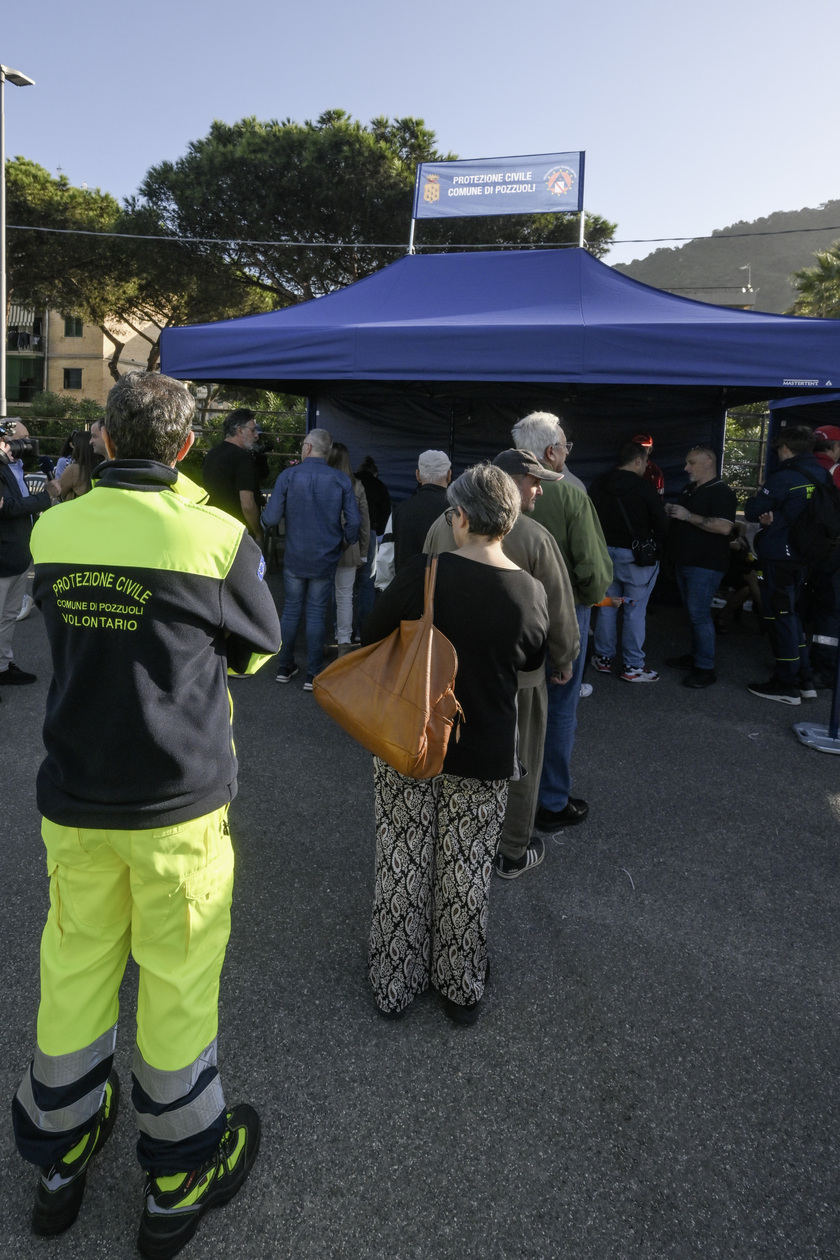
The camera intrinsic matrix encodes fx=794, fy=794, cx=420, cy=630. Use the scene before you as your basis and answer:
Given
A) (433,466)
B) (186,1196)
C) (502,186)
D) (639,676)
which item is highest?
(502,186)

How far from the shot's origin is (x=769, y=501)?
17.9 feet

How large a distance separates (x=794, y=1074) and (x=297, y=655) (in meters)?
4.60

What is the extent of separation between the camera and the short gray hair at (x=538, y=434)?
3.35 meters

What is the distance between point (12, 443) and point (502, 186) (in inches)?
191

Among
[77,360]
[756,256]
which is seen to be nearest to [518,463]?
[77,360]

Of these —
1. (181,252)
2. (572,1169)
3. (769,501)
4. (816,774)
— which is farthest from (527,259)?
(181,252)

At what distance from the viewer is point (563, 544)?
338cm

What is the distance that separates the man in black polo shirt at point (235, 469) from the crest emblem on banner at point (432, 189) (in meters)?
3.05

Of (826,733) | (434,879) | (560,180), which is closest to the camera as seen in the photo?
(434,879)

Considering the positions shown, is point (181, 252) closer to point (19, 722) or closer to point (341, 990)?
point (19, 722)

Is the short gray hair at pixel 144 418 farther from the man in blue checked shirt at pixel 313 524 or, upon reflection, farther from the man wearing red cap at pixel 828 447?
the man wearing red cap at pixel 828 447

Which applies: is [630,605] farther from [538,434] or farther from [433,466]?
[538,434]

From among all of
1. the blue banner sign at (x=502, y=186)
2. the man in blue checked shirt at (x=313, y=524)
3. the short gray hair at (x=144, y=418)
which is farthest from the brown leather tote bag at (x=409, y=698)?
the blue banner sign at (x=502, y=186)

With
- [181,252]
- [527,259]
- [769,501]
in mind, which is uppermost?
[181,252]
